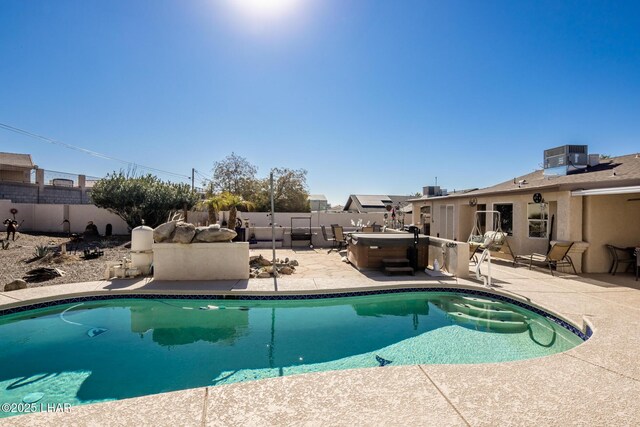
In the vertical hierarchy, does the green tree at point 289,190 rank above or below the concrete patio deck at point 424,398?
above

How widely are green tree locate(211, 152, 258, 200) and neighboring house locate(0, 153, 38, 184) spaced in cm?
1555

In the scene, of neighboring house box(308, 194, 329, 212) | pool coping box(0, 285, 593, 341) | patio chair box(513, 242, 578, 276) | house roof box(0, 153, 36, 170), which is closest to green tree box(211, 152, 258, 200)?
neighboring house box(308, 194, 329, 212)

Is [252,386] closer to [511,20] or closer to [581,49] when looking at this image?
[511,20]

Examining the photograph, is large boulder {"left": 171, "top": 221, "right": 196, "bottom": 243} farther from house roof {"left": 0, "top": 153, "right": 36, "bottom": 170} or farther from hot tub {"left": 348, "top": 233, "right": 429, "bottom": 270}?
house roof {"left": 0, "top": 153, "right": 36, "bottom": 170}

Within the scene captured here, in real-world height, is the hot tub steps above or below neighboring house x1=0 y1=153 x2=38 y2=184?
below

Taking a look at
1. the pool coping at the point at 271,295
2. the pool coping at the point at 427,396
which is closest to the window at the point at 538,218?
the pool coping at the point at 271,295

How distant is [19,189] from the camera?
813 inches

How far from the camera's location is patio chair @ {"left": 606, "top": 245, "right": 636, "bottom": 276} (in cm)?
870

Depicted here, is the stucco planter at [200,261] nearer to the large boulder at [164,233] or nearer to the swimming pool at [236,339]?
the large boulder at [164,233]

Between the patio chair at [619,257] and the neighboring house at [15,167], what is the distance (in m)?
36.1

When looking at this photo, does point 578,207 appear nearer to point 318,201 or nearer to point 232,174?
point 232,174

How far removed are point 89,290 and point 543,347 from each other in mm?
8813

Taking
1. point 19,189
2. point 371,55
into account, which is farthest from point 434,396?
point 19,189

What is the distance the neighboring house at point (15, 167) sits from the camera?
26.0 metres
